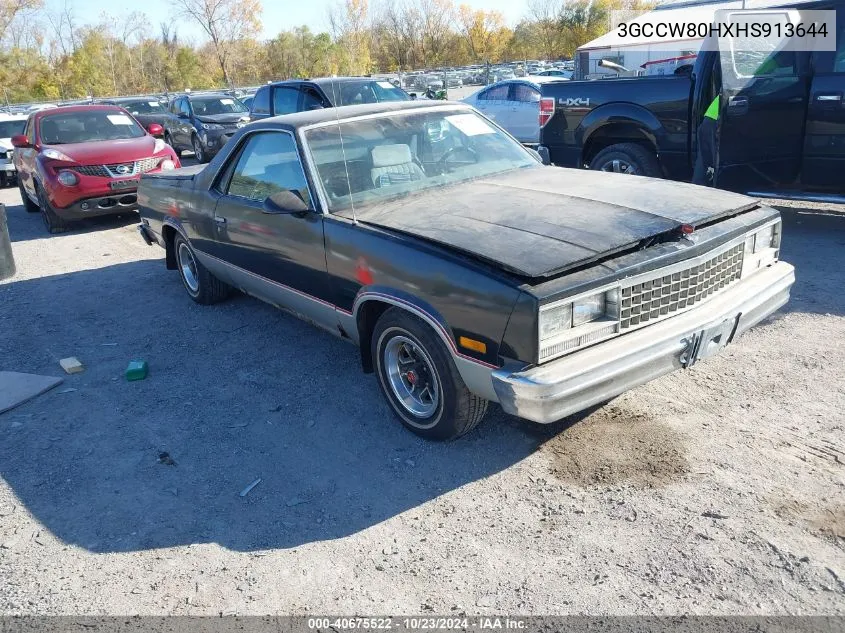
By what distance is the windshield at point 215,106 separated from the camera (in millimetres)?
17141

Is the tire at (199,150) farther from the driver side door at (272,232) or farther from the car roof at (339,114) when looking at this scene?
the car roof at (339,114)

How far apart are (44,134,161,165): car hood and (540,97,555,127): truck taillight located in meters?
5.64

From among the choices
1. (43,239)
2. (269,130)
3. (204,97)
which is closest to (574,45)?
(204,97)

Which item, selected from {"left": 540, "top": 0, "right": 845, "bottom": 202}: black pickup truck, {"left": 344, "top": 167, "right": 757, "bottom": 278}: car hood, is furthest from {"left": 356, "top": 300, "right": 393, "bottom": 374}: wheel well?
{"left": 540, "top": 0, "right": 845, "bottom": 202}: black pickup truck

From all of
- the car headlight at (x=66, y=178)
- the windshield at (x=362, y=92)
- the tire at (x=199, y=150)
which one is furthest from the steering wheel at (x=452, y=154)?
the tire at (x=199, y=150)

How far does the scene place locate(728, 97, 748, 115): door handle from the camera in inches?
256

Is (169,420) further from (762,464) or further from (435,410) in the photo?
(762,464)

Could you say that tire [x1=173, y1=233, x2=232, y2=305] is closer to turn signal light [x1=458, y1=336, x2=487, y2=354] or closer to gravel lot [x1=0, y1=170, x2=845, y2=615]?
gravel lot [x1=0, y1=170, x2=845, y2=615]

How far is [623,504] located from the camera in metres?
3.19

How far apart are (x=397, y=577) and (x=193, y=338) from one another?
11.2ft

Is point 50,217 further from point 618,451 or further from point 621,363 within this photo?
point 621,363

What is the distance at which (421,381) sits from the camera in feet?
12.5

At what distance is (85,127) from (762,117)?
31.1ft

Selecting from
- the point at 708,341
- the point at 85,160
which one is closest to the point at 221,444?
the point at 708,341
